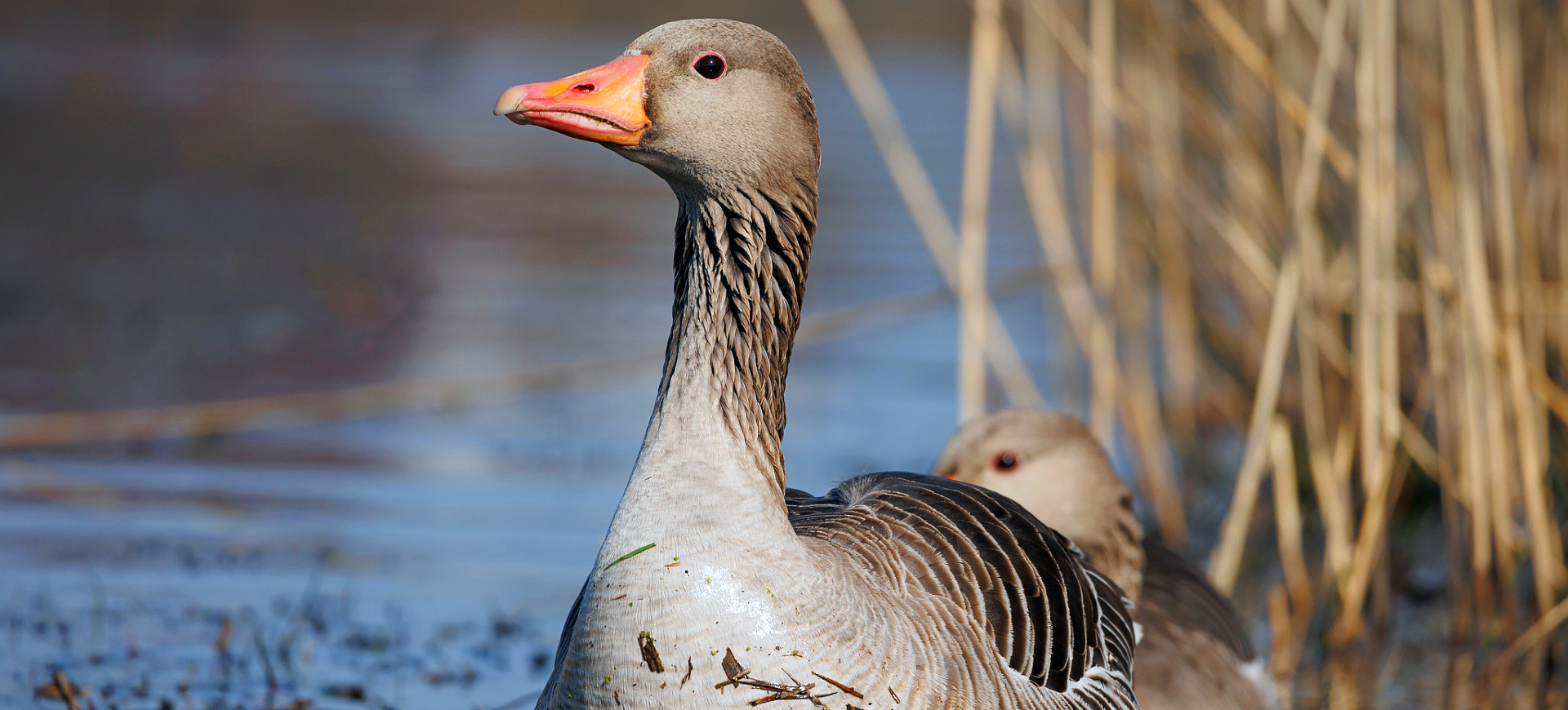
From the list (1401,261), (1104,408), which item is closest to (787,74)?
(1104,408)

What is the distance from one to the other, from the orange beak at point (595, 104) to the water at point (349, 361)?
2.30m

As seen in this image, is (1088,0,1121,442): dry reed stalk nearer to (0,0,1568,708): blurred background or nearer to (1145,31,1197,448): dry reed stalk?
(0,0,1568,708): blurred background

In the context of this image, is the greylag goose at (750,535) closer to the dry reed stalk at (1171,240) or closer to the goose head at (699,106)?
the goose head at (699,106)

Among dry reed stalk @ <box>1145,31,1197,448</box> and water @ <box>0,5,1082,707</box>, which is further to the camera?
dry reed stalk @ <box>1145,31,1197,448</box>

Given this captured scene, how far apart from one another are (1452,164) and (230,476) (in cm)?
529

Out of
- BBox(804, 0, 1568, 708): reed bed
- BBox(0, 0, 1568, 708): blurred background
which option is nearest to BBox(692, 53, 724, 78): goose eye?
BBox(0, 0, 1568, 708): blurred background

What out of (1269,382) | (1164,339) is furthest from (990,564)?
(1164,339)

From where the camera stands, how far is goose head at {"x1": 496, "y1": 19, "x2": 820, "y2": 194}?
11.7 feet

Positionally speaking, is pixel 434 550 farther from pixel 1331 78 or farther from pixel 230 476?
pixel 1331 78

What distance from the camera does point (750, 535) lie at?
3381 mm

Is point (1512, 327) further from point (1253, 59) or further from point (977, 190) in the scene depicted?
point (977, 190)

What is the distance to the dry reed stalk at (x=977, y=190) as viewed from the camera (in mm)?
5883

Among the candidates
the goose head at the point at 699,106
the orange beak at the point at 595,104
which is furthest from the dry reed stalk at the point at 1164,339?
the orange beak at the point at 595,104

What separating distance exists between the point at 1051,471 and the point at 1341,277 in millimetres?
2247
